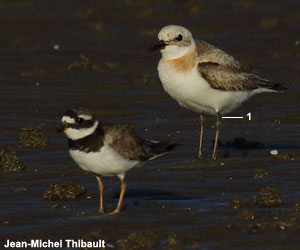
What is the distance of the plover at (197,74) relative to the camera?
13.8m

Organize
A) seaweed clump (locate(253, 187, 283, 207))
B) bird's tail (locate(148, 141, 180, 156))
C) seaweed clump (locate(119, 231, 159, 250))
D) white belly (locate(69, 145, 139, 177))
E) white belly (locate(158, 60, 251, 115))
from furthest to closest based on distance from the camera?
white belly (locate(158, 60, 251, 115)) → bird's tail (locate(148, 141, 180, 156)) → seaweed clump (locate(253, 187, 283, 207)) → white belly (locate(69, 145, 139, 177)) → seaweed clump (locate(119, 231, 159, 250))

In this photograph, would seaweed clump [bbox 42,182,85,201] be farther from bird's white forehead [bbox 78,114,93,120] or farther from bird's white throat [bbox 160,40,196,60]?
bird's white throat [bbox 160,40,196,60]

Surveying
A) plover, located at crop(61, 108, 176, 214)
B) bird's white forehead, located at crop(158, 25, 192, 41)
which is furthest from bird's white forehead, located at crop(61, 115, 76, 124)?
bird's white forehead, located at crop(158, 25, 192, 41)

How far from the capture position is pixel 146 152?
10.9 m

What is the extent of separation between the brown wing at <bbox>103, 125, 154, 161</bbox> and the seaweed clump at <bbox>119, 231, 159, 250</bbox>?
51.7 inches

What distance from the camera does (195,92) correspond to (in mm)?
13836

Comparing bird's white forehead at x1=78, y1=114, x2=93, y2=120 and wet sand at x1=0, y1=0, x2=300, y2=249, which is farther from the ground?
bird's white forehead at x1=78, y1=114, x2=93, y2=120

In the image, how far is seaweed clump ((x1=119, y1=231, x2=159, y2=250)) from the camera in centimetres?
937

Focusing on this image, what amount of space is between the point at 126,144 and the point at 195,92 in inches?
131

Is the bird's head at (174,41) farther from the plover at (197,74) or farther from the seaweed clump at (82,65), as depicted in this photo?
the seaweed clump at (82,65)

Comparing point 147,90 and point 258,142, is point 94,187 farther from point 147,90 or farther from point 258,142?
point 147,90

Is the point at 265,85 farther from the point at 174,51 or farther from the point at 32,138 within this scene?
the point at 32,138

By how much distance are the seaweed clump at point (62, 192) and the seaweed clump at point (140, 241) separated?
5.75ft

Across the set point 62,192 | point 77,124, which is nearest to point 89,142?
point 77,124
